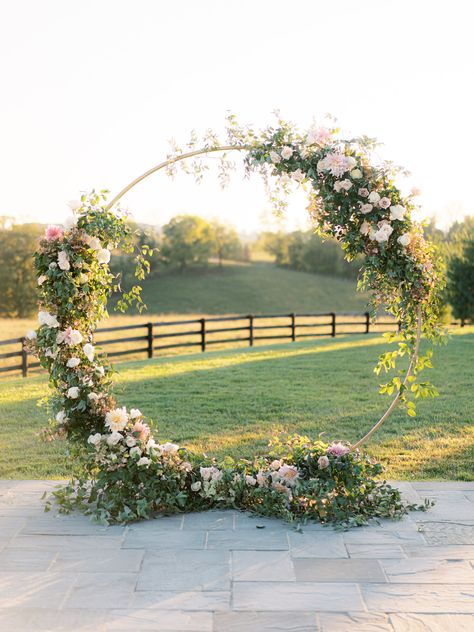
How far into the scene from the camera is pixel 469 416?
9852mm

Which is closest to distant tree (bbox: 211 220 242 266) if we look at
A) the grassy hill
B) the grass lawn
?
the grassy hill

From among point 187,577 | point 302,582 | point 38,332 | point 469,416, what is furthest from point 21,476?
point 469,416

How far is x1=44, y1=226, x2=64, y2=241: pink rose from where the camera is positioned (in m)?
5.58

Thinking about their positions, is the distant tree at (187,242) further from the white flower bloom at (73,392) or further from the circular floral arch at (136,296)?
the white flower bloom at (73,392)

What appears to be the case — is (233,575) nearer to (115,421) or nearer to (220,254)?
(115,421)

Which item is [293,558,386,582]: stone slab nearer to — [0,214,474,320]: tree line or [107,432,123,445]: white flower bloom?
[107,432,123,445]: white flower bloom

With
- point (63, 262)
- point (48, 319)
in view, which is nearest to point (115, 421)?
point (48, 319)

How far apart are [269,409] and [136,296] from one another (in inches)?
189

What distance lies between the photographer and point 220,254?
65.8 meters

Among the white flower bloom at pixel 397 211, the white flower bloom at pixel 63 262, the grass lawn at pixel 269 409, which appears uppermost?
the white flower bloom at pixel 397 211

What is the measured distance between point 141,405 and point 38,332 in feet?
16.4

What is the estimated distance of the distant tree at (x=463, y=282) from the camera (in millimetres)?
26453

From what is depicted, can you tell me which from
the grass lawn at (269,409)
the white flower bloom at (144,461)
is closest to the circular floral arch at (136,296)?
the white flower bloom at (144,461)

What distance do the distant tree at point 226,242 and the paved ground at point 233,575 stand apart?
59.6m
